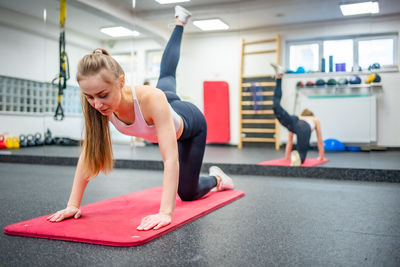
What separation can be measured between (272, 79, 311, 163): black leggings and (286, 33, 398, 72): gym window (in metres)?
0.59

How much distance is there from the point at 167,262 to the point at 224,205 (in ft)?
3.39

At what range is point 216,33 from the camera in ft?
16.0

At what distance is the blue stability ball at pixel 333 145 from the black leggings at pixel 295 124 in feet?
3.28

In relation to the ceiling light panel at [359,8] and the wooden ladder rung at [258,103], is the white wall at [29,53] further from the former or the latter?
the ceiling light panel at [359,8]

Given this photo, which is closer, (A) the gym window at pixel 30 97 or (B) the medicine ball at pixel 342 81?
(B) the medicine ball at pixel 342 81

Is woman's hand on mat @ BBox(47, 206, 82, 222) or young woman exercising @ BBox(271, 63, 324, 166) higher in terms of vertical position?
young woman exercising @ BBox(271, 63, 324, 166)

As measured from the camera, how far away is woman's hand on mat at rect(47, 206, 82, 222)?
5.51ft

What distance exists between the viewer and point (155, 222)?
1.56 m

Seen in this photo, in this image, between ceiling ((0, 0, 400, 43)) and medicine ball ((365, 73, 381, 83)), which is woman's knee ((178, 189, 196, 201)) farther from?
ceiling ((0, 0, 400, 43))

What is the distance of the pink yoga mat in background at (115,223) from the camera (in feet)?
4.69

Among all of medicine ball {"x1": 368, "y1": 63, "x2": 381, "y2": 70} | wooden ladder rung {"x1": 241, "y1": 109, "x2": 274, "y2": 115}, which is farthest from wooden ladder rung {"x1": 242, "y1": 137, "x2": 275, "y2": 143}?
medicine ball {"x1": 368, "y1": 63, "x2": 381, "y2": 70}

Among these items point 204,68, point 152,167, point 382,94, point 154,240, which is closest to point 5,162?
point 152,167

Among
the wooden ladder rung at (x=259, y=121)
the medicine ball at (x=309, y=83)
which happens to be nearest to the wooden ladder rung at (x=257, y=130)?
the wooden ladder rung at (x=259, y=121)

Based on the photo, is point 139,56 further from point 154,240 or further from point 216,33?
point 154,240
